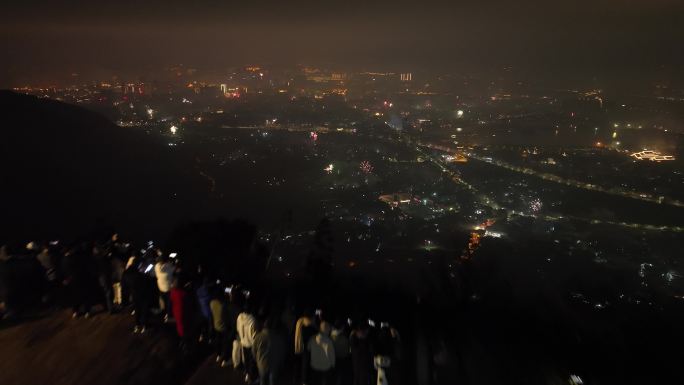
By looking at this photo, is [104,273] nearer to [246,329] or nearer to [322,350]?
[246,329]

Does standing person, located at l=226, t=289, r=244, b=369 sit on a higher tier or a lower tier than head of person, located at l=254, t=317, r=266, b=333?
lower

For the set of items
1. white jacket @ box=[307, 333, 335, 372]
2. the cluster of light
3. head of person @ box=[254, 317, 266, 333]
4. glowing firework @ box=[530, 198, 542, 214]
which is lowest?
the cluster of light

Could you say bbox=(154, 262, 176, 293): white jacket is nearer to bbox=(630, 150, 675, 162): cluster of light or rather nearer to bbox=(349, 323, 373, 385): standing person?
bbox=(349, 323, 373, 385): standing person

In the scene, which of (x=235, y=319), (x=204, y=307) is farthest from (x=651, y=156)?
(x=204, y=307)

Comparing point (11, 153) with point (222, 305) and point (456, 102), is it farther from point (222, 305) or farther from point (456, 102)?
point (456, 102)

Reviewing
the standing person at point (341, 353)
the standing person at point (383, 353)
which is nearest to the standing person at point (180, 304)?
the standing person at point (341, 353)

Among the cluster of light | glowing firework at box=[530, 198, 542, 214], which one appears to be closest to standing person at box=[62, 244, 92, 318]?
glowing firework at box=[530, 198, 542, 214]

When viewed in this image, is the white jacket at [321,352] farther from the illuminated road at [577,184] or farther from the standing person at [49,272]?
the illuminated road at [577,184]
